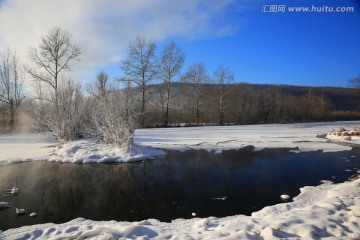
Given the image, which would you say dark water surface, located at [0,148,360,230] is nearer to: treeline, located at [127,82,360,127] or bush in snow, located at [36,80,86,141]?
bush in snow, located at [36,80,86,141]

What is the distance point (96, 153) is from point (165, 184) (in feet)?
17.3

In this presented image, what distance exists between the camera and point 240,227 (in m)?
4.55

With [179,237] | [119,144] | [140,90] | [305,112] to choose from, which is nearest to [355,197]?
[179,237]

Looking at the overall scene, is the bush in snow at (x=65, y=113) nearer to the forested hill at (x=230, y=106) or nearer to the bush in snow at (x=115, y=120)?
the bush in snow at (x=115, y=120)

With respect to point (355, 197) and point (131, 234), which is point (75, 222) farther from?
point (355, 197)

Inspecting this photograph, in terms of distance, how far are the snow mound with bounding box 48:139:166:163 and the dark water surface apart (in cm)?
71

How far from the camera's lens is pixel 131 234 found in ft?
14.5

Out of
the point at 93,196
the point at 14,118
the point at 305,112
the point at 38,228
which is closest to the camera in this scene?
the point at 38,228

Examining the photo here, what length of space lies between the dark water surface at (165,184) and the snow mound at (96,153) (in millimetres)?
712

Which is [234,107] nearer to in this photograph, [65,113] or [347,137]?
[347,137]

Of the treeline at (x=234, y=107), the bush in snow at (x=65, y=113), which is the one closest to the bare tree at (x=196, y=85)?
the treeline at (x=234, y=107)

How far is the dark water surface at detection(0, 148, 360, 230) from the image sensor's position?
5.80 metres

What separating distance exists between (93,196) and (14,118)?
91.1ft

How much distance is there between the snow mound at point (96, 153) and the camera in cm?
1131
